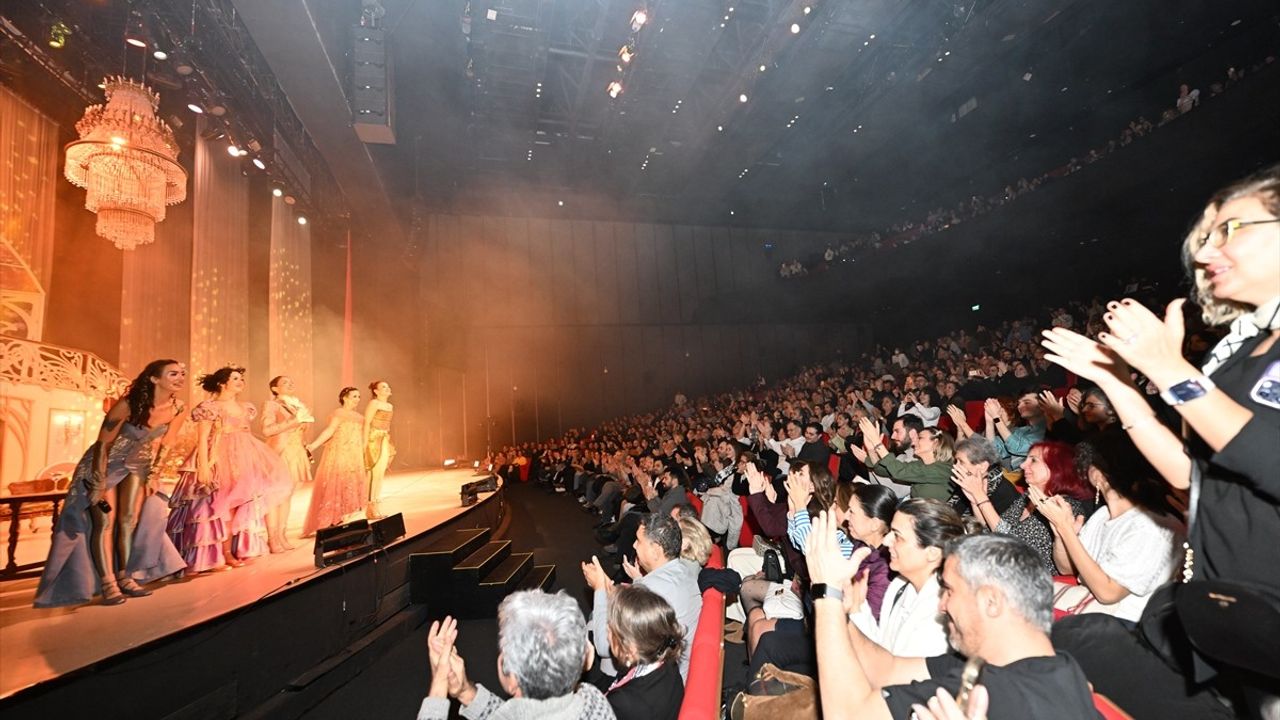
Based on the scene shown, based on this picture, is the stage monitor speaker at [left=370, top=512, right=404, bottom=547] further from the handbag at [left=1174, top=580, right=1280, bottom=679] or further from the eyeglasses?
the eyeglasses

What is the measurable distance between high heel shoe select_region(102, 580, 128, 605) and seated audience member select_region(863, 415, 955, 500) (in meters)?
4.52

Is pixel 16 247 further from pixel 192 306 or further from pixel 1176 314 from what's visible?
pixel 1176 314

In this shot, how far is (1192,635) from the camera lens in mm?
987

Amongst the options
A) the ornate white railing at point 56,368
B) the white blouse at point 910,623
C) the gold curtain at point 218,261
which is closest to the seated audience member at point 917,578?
the white blouse at point 910,623

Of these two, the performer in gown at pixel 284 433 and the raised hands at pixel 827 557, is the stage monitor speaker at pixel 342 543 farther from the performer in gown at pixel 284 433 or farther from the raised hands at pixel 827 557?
the raised hands at pixel 827 557

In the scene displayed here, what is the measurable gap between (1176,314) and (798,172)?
1368 cm

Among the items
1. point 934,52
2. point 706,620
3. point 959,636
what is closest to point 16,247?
point 706,620

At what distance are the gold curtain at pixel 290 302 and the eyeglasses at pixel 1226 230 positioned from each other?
9241mm

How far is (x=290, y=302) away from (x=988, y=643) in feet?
32.3

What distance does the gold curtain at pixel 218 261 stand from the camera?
649 cm

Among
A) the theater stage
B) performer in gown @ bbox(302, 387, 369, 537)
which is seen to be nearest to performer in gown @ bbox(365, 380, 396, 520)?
performer in gown @ bbox(302, 387, 369, 537)

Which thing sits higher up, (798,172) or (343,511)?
(798,172)

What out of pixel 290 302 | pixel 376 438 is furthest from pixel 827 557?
pixel 290 302

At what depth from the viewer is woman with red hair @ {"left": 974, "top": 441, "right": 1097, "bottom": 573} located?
95.0 inches
